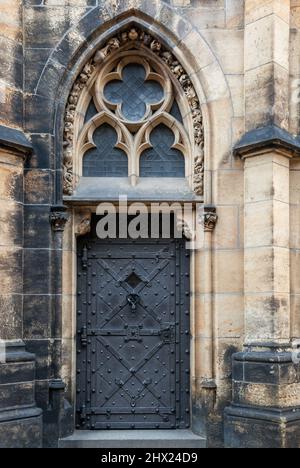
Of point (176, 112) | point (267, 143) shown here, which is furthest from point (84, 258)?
point (267, 143)

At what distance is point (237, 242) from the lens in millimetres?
5902

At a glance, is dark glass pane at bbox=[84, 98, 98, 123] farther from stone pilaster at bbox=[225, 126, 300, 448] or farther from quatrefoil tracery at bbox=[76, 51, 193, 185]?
stone pilaster at bbox=[225, 126, 300, 448]

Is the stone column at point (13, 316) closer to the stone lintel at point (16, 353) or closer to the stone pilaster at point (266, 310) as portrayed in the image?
the stone lintel at point (16, 353)

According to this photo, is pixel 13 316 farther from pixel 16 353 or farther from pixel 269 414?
pixel 269 414

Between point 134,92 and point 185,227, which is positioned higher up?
point 134,92

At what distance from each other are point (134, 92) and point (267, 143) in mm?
1718

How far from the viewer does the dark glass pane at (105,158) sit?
248 inches

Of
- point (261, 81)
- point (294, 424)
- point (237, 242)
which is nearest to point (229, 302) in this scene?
point (237, 242)

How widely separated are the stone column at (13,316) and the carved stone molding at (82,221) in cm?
66

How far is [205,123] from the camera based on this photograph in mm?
6051

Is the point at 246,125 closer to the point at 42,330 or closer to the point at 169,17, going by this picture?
the point at 169,17

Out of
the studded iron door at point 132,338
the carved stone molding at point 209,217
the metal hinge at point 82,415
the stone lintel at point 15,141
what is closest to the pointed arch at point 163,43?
the carved stone molding at point 209,217

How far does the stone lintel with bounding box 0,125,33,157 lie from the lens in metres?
5.41
